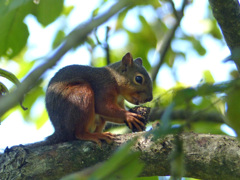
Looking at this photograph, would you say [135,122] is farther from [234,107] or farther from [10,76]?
[234,107]

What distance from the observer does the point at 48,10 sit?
2.29m

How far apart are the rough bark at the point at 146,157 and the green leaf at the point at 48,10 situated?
45.2 inches

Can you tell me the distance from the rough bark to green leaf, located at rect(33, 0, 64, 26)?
115 centimetres

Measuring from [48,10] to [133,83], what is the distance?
2.49 metres

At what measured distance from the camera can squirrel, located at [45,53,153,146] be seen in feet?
12.0

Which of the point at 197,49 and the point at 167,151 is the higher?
the point at 197,49

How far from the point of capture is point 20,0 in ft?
3.79

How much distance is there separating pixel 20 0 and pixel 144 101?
348 centimetres

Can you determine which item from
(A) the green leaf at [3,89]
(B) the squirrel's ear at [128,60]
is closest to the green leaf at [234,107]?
(A) the green leaf at [3,89]

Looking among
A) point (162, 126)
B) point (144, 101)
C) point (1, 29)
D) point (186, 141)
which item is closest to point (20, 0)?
point (162, 126)

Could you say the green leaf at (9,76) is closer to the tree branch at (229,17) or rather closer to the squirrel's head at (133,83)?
the tree branch at (229,17)

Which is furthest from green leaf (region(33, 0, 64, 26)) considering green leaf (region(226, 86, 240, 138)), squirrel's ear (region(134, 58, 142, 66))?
squirrel's ear (region(134, 58, 142, 66))

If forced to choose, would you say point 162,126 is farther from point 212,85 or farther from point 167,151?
point 167,151

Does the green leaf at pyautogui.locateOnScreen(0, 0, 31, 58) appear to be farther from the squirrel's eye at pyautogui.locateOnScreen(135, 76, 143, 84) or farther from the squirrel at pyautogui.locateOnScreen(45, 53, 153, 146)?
the squirrel's eye at pyautogui.locateOnScreen(135, 76, 143, 84)
